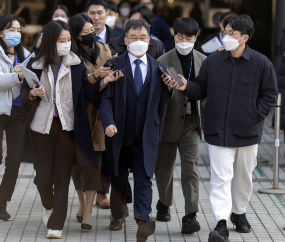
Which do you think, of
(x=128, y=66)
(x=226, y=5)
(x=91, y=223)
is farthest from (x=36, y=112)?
(x=226, y=5)

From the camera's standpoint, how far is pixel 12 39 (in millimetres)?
5504

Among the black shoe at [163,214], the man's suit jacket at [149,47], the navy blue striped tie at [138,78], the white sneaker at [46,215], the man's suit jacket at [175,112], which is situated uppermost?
the navy blue striped tie at [138,78]

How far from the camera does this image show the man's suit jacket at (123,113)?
4902mm

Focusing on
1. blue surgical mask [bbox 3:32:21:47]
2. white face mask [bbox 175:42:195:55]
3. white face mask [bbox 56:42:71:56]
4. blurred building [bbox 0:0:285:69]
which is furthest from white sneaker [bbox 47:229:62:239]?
blurred building [bbox 0:0:285:69]

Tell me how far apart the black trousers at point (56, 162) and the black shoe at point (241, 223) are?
1624mm

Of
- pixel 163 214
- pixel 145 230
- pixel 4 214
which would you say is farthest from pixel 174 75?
pixel 4 214

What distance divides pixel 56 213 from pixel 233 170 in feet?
5.55

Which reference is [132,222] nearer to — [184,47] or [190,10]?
[184,47]

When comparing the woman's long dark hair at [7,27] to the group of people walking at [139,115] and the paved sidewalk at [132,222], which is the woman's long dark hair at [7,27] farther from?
the paved sidewalk at [132,222]

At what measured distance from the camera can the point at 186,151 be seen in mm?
5355

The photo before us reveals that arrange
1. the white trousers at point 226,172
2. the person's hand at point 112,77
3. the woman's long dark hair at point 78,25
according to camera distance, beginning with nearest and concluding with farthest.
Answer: the person's hand at point 112,77 < the white trousers at point 226,172 < the woman's long dark hair at point 78,25

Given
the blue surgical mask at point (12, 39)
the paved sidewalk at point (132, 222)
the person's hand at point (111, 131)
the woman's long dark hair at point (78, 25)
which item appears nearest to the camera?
the person's hand at point (111, 131)

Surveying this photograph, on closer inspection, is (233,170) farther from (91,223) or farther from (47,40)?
(47,40)

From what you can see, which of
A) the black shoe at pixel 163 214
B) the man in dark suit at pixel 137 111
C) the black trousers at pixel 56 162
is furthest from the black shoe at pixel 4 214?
the black shoe at pixel 163 214
